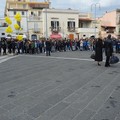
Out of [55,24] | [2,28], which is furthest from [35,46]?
[2,28]

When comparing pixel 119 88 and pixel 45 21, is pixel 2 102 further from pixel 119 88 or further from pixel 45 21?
pixel 45 21

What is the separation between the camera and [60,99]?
21.0 ft

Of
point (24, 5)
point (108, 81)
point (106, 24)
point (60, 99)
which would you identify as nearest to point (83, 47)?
point (108, 81)

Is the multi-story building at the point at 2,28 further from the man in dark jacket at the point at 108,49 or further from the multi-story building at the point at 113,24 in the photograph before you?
the man in dark jacket at the point at 108,49

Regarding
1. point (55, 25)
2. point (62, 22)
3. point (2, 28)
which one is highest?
point (62, 22)

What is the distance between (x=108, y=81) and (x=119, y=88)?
1148 millimetres

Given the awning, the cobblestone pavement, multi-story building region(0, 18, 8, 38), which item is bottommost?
the cobblestone pavement

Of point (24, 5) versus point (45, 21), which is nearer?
point (45, 21)

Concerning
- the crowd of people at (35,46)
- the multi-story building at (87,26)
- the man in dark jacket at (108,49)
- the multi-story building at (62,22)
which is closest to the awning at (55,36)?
the multi-story building at (62,22)

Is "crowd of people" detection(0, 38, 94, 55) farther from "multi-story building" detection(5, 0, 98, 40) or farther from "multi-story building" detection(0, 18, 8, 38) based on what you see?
"multi-story building" detection(0, 18, 8, 38)

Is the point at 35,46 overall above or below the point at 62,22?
below

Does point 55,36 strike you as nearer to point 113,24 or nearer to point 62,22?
point 62,22

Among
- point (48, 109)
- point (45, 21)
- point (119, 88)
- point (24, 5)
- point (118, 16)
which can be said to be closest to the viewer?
point (48, 109)

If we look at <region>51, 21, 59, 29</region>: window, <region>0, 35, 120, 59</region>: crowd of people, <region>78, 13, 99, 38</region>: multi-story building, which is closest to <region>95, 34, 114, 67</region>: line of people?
<region>0, 35, 120, 59</region>: crowd of people
